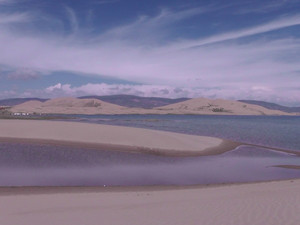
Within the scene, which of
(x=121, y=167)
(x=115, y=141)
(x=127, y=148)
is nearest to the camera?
(x=121, y=167)

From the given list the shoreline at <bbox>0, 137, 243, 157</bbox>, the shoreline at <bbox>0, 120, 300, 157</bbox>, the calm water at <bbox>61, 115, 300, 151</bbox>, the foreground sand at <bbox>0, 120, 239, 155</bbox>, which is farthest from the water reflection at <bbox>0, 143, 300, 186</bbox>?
the calm water at <bbox>61, 115, 300, 151</bbox>

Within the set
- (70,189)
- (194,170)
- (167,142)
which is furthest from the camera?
(167,142)

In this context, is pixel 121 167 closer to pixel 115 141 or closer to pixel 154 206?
pixel 154 206

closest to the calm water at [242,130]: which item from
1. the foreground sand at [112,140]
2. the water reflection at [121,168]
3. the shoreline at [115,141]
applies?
the shoreline at [115,141]

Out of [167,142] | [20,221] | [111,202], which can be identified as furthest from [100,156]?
[20,221]

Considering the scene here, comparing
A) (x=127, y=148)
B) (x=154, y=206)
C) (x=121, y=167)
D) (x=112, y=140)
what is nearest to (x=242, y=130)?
(x=112, y=140)

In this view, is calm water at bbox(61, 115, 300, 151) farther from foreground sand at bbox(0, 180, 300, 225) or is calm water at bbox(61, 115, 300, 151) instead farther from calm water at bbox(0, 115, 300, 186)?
foreground sand at bbox(0, 180, 300, 225)

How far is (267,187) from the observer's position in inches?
511

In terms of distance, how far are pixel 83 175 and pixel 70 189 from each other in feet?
9.21

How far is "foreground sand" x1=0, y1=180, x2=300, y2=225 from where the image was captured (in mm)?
8070

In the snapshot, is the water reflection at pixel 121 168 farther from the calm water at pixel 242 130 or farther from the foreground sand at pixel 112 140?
the calm water at pixel 242 130

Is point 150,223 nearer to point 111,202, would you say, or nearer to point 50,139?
point 111,202

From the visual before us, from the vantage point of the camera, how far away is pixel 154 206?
31.5 ft

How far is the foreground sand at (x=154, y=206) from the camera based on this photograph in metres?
8.07
